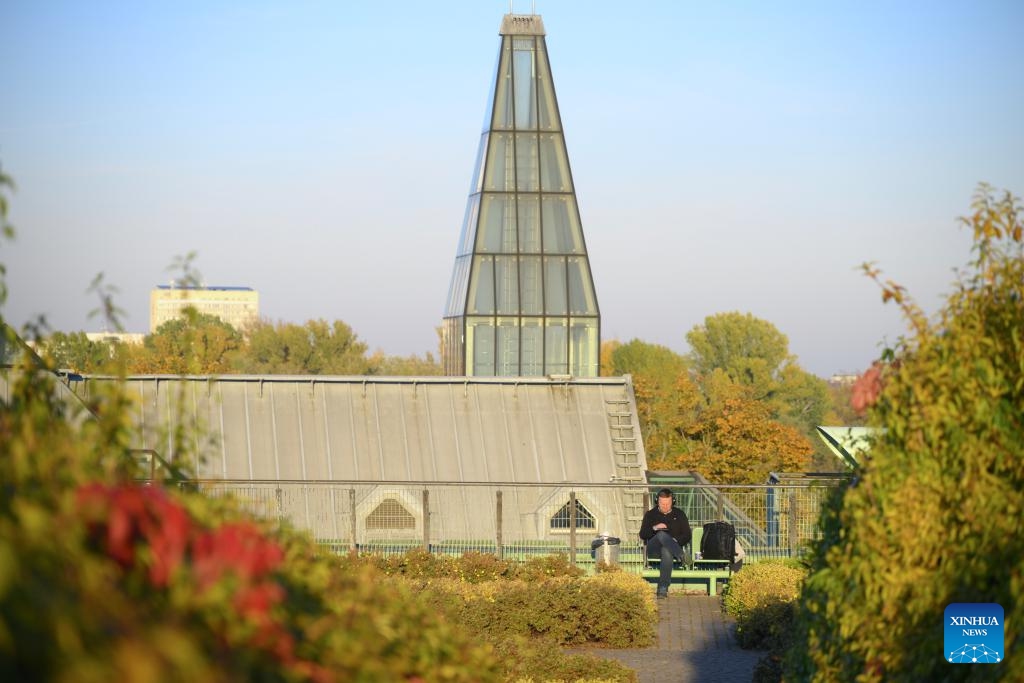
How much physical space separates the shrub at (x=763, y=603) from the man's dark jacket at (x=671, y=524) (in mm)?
1579

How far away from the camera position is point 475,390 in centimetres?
2781

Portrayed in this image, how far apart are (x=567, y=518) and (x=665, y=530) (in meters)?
2.22

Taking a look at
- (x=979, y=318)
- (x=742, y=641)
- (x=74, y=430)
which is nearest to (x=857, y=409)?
(x=979, y=318)

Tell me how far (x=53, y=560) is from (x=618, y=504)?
18378 mm

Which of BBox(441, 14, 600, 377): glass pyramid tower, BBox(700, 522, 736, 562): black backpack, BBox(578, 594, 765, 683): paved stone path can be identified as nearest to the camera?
BBox(578, 594, 765, 683): paved stone path

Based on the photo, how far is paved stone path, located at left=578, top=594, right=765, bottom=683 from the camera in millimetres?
13961

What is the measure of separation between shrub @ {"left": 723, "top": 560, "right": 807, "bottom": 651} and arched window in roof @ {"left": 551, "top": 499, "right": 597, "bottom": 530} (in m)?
3.69

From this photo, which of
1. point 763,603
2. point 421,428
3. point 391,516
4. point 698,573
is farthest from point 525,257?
point 763,603

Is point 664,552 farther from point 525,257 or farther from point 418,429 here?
point 525,257

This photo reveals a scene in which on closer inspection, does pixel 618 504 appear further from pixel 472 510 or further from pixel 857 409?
pixel 857 409

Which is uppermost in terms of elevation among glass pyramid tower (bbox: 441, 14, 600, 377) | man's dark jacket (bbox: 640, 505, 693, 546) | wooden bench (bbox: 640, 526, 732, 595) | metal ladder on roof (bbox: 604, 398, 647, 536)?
glass pyramid tower (bbox: 441, 14, 600, 377)

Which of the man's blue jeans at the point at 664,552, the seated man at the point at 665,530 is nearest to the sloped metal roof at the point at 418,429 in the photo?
the seated man at the point at 665,530

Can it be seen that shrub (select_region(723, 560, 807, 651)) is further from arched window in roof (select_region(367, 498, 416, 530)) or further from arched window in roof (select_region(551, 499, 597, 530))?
arched window in roof (select_region(367, 498, 416, 530))

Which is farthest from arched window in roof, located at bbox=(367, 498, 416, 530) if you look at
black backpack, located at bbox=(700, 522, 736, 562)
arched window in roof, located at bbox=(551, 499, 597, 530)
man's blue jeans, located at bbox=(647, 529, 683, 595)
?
black backpack, located at bbox=(700, 522, 736, 562)
